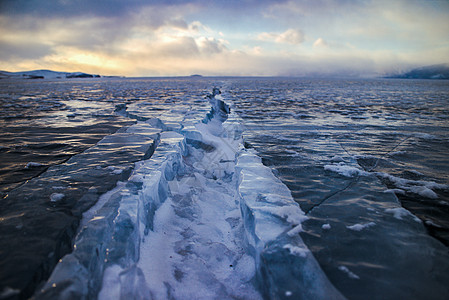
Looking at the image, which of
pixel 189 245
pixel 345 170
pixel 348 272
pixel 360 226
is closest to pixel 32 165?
pixel 189 245

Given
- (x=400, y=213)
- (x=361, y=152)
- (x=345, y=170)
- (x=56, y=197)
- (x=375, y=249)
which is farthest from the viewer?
(x=361, y=152)

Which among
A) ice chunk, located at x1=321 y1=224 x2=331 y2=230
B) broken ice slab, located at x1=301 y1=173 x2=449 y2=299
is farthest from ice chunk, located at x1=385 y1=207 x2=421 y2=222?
ice chunk, located at x1=321 y1=224 x2=331 y2=230

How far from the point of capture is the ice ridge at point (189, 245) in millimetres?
1403

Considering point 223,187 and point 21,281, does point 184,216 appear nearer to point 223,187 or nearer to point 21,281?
point 223,187

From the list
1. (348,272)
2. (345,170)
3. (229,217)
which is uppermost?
(345,170)

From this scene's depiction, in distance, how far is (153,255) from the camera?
6.08 ft

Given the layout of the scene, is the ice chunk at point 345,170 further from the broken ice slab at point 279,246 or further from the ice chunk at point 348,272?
the ice chunk at point 348,272

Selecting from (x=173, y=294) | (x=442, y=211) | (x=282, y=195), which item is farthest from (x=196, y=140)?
(x=442, y=211)

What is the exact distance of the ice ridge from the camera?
1.40 metres

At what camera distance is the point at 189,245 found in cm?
209

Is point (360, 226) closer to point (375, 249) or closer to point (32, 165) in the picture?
point (375, 249)

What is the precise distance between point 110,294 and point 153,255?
53 centimetres

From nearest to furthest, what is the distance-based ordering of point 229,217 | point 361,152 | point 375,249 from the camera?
1. point 375,249
2. point 229,217
3. point 361,152

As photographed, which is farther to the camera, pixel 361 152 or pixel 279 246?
pixel 361 152
